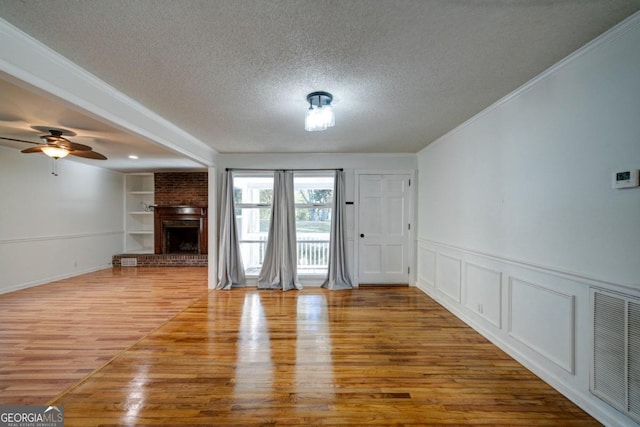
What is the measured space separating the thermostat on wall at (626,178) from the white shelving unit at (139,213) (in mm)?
8448

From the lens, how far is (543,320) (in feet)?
7.20

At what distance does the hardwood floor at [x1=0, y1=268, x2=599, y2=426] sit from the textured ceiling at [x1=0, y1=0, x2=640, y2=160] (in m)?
2.45

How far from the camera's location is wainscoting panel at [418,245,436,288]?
4.33 meters

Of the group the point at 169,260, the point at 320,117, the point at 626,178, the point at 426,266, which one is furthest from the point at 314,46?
the point at 169,260

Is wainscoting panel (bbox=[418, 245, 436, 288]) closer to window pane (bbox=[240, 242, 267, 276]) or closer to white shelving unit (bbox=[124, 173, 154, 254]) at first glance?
window pane (bbox=[240, 242, 267, 276])

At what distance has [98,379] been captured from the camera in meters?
2.19

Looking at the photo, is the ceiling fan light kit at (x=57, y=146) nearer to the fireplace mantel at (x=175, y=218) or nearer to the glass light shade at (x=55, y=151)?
the glass light shade at (x=55, y=151)

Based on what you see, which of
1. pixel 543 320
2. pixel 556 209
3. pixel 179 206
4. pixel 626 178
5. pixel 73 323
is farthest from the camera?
pixel 179 206

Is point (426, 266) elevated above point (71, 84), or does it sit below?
below

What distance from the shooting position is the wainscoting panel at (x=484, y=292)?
275 centimetres

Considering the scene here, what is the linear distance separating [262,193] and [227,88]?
9.68 feet

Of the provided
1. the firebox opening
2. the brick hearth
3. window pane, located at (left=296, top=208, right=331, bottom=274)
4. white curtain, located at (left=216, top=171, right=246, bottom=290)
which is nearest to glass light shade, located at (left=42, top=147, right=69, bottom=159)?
white curtain, located at (left=216, top=171, right=246, bottom=290)

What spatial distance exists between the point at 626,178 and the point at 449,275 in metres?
2.45

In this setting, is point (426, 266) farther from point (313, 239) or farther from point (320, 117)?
point (320, 117)
